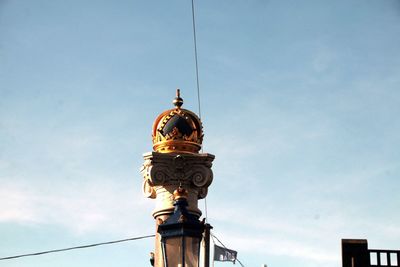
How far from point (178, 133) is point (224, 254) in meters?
5.24

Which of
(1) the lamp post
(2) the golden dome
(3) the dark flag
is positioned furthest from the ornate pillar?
(1) the lamp post

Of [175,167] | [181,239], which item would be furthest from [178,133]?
[181,239]

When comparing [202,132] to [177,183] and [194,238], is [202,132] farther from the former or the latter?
[194,238]

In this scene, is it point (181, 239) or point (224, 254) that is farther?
point (224, 254)

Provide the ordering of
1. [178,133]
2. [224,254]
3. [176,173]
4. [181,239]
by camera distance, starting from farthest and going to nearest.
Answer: [224,254], [178,133], [176,173], [181,239]

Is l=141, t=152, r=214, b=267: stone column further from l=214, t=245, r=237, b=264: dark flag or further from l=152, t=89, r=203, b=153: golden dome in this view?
l=214, t=245, r=237, b=264: dark flag

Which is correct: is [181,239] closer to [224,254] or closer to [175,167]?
[175,167]

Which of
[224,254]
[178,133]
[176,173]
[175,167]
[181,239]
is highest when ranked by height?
[178,133]

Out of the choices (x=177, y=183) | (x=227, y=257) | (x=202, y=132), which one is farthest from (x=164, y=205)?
(x=227, y=257)

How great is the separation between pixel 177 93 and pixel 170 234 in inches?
329

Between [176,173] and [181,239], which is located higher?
[176,173]

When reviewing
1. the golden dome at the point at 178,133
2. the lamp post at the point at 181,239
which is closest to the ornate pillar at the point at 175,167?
the golden dome at the point at 178,133

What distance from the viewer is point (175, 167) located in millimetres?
21969

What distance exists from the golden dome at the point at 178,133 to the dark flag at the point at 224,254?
4625mm
